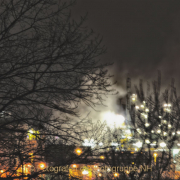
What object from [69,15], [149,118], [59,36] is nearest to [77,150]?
[59,36]

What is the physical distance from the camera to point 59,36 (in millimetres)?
5398

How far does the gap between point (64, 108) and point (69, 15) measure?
202 centimetres

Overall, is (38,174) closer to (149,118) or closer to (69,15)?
(69,15)

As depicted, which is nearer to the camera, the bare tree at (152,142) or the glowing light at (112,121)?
the bare tree at (152,142)

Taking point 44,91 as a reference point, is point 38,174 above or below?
below

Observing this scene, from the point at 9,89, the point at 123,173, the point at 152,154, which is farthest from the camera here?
the point at 152,154

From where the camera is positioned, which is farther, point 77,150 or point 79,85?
point 77,150

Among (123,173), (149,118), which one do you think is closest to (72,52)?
(123,173)

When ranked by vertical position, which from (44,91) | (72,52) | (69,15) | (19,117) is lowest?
(19,117)

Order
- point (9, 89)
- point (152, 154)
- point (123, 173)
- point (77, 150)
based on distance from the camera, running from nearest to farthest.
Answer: point (9, 89) → point (77, 150) → point (123, 173) → point (152, 154)

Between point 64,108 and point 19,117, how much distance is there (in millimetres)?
989

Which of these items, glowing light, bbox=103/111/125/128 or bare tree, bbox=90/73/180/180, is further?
glowing light, bbox=103/111/125/128

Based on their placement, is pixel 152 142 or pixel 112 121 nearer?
pixel 152 142

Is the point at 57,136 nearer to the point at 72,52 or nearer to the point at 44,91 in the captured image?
the point at 44,91
